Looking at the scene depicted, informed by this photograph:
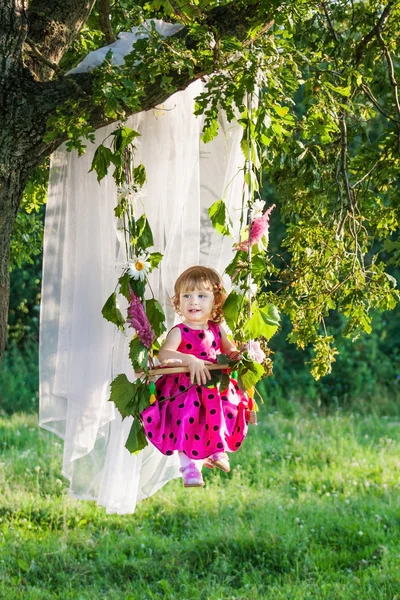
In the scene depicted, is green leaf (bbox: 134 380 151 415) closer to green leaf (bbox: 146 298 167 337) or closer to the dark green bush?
green leaf (bbox: 146 298 167 337)

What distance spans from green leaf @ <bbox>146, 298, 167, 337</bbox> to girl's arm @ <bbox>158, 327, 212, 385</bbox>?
135mm

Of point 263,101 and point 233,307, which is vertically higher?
point 263,101

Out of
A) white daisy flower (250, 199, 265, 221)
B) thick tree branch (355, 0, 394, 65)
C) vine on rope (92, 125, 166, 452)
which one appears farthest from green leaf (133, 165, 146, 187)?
thick tree branch (355, 0, 394, 65)

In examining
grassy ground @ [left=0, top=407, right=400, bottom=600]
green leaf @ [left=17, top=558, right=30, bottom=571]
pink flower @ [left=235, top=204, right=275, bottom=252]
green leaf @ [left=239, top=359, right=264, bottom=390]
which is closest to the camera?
green leaf @ [left=239, top=359, right=264, bottom=390]

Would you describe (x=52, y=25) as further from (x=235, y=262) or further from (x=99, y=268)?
(x=235, y=262)

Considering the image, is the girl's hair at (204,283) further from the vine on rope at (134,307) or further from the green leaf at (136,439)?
the green leaf at (136,439)

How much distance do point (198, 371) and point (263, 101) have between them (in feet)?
2.92

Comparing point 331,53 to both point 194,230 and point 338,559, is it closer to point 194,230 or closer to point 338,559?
point 194,230

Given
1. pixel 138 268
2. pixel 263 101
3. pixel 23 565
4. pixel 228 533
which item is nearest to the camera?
pixel 263 101

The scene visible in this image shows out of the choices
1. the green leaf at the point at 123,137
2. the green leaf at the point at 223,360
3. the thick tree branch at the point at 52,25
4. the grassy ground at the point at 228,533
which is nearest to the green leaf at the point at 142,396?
the green leaf at the point at 223,360

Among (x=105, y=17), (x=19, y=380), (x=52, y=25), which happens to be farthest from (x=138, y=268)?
(x=19, y=380)

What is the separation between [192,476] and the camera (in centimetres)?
317

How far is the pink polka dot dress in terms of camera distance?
3.13 metres

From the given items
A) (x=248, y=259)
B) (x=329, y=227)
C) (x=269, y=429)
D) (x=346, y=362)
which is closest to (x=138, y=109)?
(x=248, y=259)
